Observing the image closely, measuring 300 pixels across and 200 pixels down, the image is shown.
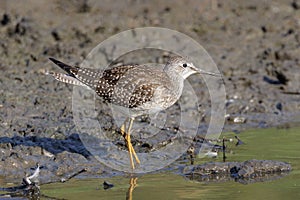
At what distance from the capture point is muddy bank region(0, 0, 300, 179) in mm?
11023

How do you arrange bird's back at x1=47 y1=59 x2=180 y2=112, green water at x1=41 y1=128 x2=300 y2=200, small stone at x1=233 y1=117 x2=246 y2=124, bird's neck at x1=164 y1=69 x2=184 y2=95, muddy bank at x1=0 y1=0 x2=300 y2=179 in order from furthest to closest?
small stone at x1=233 y1=117 x2=246 y2=124 < muddy bank at x1=0 y1=0 x2=300 y2=179 < bird's neck at x1=164 y1=69 x2=184 y2=95 < bird's back at x1=47 y1=59 x2=180 y2=112 < green water at x1=41 y1=128 x2=300 y2=200

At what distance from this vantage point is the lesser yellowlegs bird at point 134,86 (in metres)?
10.4

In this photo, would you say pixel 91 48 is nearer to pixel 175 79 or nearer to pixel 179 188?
pixel 175 79

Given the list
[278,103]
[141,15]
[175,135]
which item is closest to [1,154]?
[175,135]

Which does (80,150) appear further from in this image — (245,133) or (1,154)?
(245,133)

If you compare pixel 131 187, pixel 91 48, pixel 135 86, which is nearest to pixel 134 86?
pixel 135 86

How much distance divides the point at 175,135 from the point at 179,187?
2.51 m

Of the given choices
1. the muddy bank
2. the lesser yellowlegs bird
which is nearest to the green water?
the muddy bank

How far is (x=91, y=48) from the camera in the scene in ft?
51.0

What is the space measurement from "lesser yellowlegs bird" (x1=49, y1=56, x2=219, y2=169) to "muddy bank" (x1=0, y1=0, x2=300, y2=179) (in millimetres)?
939

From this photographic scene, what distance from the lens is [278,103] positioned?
1374 centimetres

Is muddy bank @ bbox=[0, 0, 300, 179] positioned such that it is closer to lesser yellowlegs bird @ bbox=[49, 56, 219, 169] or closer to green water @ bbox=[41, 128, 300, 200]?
green water @ bbox=[41, 128, 300, 200]

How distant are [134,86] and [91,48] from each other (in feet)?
17.2

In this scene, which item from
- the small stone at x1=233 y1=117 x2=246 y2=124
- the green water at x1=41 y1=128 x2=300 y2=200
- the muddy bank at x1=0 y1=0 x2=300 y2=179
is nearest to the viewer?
the green water at x1=41 y1=128 x2=300 y2=200
